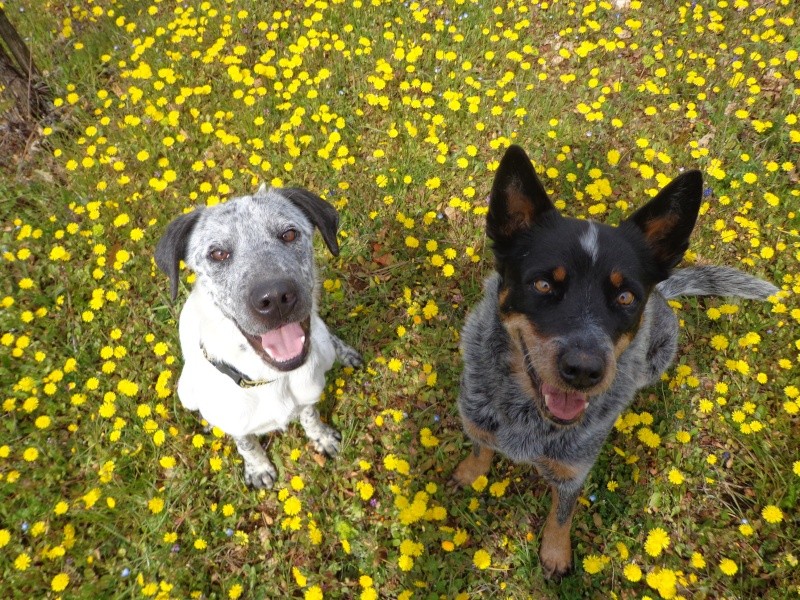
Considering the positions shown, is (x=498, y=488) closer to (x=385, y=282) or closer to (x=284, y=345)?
(x=284, y=345)

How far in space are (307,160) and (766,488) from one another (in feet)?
16.6

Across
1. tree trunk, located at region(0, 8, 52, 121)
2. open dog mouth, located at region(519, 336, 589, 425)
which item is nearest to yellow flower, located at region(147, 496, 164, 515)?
open dog mouth, located at region(519, 336, 589, 425)

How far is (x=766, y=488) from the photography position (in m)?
3.60

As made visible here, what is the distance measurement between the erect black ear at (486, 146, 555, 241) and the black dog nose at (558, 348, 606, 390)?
34.9 inches

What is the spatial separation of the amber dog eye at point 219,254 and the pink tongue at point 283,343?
580 mm

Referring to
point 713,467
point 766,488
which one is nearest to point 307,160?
point 713,467

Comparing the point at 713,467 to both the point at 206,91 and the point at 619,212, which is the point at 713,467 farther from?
the point at 206,91

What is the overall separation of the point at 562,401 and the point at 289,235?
2048 mm

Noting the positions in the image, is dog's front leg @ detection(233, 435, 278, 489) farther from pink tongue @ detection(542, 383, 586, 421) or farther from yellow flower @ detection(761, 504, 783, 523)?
yellow flower @ detection(761, 504, 783, 523)

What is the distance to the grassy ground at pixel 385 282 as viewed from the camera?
11.6 ft

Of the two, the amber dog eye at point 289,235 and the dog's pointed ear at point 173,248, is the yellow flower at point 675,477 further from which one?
the dog's pointed ear at point 173,248

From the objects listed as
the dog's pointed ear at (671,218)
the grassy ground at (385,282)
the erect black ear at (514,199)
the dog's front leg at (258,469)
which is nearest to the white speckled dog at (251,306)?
the dog's front leg at (258,469)

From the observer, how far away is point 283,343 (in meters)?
2.99

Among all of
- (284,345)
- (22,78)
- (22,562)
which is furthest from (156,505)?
(22,78)
